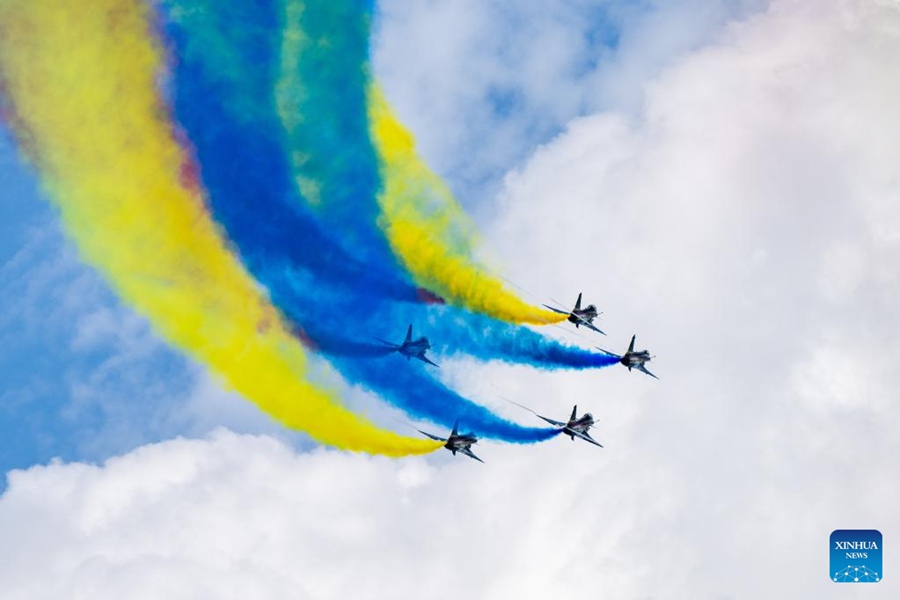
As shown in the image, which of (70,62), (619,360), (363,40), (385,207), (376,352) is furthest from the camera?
(619,360)

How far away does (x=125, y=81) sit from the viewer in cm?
4528

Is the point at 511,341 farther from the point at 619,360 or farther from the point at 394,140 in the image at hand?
the point at 394,140

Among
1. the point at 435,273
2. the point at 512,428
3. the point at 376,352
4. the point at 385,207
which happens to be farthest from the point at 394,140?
the point at 512,428

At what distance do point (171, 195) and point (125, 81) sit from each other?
458 cm

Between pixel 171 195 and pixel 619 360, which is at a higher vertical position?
pixel 619 360

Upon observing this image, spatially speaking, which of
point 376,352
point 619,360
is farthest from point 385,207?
point 619,360

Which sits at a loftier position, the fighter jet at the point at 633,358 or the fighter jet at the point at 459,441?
the fighter jet at the point at 633,358

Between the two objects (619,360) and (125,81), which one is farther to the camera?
(619,360)

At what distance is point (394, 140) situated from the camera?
5044 centimetres

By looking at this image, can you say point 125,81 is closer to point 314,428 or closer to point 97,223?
point 97,223

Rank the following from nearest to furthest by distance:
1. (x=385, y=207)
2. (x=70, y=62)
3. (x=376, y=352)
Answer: (x=70, y=62)
(x=385, y=207)
(x=376, y=352)

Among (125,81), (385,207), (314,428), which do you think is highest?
(385,207)

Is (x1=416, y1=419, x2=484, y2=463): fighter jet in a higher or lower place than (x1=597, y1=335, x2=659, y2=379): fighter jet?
lower

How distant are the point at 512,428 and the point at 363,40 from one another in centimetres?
1881
